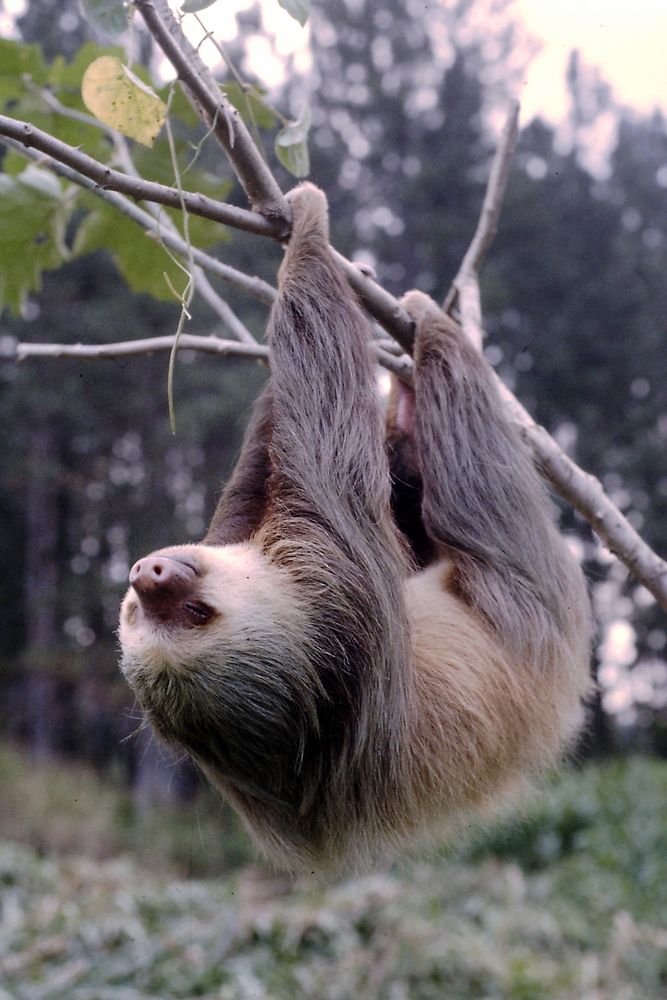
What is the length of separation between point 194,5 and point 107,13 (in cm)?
58

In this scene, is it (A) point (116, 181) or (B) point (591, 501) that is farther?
Result: (B) point (591, 501)

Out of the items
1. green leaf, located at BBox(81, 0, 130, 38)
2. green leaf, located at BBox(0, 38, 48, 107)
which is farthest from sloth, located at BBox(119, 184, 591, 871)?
green leaf, located at BBox(0, 38, 48, 107)

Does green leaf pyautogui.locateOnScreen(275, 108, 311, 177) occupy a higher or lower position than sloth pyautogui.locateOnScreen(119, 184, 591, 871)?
higher

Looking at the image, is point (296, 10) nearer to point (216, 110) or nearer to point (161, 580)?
point (216, 110)

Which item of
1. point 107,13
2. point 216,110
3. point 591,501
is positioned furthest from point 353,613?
point 107,13

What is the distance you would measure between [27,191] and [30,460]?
599 inches

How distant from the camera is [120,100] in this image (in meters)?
2.45

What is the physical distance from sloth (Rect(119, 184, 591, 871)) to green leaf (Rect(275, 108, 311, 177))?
0.08m

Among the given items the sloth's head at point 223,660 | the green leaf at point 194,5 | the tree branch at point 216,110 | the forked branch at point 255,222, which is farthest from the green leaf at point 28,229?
the sloth's head at point 223,660

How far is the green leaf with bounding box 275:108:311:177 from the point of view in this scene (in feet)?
9.41

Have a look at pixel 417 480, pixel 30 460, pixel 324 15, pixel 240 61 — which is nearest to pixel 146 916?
pixel 417 480

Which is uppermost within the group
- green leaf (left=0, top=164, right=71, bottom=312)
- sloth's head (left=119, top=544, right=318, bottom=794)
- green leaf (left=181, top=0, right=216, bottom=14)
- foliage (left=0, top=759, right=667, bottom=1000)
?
green leaf (left=0, top=164, right=71, bottom=312)

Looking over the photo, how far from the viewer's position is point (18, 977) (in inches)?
271

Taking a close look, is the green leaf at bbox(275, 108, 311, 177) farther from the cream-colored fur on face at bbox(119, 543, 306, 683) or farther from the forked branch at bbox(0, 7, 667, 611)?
the cream-colored fur on face at bbox(119, 543, 306, 683)
